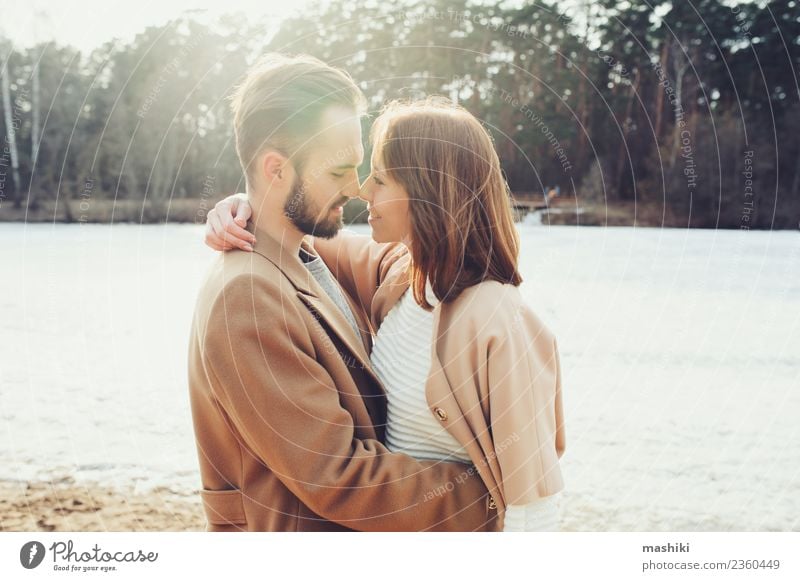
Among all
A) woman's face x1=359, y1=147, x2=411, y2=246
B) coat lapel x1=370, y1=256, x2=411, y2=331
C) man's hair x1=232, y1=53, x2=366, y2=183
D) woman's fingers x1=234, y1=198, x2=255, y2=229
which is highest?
man's hair x1=232, y1=53, x2=366, y2=183

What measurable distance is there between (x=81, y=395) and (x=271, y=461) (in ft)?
12.4

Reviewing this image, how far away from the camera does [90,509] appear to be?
314 cm

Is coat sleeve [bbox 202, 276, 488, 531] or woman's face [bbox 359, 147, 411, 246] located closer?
coat sleeve [bbox 202, 276, 488, 531]

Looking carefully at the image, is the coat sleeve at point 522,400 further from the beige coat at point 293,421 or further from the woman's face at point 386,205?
the woman's face at point 386,205

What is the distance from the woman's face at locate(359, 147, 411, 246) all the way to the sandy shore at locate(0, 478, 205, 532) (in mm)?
1844

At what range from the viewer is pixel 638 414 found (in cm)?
471

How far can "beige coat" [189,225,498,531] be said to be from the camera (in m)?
1.61

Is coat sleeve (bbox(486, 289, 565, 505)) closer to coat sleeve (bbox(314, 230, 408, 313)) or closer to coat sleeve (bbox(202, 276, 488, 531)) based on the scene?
coat sleeve (bbox(202, 276, 488, 531))

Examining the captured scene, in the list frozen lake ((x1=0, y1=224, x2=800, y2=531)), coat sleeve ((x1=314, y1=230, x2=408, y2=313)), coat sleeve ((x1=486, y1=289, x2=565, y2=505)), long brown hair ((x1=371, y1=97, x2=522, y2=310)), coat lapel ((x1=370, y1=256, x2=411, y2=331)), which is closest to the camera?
coat sleeve ((x1=486, y1=289, x2=565, y2=505))

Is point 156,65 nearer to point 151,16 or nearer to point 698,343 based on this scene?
point 151,16

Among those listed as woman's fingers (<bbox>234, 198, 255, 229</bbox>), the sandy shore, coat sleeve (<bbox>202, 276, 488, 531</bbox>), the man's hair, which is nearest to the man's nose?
the man's hair

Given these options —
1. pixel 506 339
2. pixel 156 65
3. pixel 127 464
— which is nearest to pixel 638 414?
pixel 127 464

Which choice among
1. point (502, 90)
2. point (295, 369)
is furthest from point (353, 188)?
point (502, 90)

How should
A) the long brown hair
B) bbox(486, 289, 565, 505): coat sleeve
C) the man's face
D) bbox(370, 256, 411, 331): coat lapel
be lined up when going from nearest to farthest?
bbox(486, 289, 565, 505): coat sleeve
the long brown hair
the man's face
bbox(370, 256, 411, 331): coat lapel
